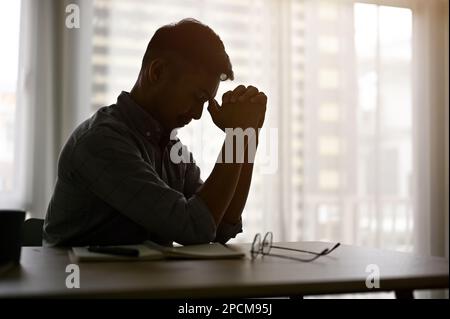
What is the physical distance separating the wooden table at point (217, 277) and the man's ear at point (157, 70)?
0.52 m

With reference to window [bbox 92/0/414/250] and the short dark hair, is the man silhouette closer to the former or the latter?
the short dark hair

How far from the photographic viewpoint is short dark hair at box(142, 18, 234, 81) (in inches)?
51.6

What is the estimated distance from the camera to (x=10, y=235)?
0.89m

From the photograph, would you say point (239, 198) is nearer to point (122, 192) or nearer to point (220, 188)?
point (220, 188)

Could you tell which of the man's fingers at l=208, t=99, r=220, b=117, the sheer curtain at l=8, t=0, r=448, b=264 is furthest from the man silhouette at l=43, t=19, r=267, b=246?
the sheer curtain at l=8, t=0, r=448, b=264

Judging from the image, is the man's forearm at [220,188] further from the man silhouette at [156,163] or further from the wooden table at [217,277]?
the wooden table at [217,277]

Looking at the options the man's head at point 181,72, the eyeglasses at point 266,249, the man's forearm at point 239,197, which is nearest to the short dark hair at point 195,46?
the man's head at point 181,72

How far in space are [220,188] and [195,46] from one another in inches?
15.5

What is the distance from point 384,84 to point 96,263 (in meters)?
2.76

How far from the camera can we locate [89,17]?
110 inches

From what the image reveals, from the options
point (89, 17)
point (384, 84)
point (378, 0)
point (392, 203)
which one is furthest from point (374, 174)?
point (89, 17)

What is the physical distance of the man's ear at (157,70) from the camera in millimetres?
1344

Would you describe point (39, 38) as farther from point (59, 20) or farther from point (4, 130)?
point (4, 130)

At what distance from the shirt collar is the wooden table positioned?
0.42 m
